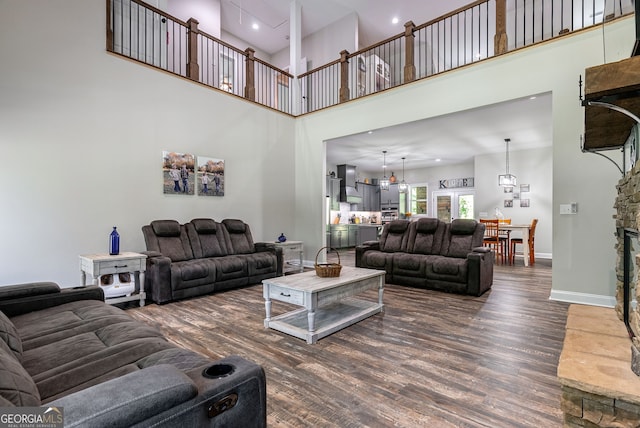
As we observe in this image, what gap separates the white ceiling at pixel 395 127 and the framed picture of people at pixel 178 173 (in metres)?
3.07

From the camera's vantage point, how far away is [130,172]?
177 inches

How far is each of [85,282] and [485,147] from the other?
8.96 m

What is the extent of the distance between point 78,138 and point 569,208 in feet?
21.0

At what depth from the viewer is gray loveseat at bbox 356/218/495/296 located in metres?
4.29

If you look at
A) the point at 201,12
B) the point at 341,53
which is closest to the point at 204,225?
the point at 341,53

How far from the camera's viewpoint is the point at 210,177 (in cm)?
541

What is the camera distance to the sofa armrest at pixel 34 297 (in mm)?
2049

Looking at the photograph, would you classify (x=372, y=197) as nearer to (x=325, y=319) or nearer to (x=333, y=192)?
(x=333, y=192)

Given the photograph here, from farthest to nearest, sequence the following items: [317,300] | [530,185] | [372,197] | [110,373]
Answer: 1. [372,197]
2. [530,185]
3. [317,300]
4. [110,373]

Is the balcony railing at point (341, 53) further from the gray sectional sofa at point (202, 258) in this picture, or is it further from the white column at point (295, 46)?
the gray sectional sofa at point (202, 258)

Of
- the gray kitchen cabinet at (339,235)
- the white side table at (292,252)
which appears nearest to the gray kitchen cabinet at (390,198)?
the gray kitchen cabinet at (339,235)

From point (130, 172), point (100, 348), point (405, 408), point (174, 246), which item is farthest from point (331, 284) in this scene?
point (130, 172)

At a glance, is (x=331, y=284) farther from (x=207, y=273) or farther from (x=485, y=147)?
(x=485, y=147)

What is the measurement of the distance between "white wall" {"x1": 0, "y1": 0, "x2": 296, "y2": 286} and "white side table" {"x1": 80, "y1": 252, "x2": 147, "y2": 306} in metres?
0.56
